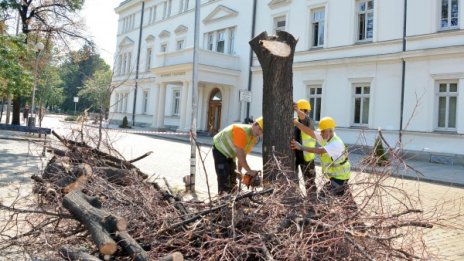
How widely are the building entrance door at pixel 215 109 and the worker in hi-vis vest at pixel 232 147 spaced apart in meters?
21.9

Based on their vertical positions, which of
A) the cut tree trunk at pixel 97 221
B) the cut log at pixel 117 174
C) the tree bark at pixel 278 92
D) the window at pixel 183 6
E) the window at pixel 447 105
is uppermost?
the window at pixel 183 6

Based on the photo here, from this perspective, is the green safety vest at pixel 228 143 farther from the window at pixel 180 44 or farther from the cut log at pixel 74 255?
the window at pixel 180 44

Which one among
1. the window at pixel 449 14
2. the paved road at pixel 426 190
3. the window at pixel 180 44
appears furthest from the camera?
the window at pixel 180 44

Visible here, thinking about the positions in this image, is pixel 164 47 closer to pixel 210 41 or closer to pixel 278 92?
pixel 210 41

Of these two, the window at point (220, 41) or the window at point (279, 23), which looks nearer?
the window at point (279, 23)

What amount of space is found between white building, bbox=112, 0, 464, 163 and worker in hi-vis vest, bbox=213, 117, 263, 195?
5.64 metres

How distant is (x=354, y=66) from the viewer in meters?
19.8

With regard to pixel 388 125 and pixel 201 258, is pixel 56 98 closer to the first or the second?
pixel 388 125

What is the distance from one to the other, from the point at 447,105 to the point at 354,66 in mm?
4688

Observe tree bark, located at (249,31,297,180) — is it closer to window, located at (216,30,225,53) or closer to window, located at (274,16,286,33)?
window, located at (274,16,286,33)

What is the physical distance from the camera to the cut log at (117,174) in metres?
4.88

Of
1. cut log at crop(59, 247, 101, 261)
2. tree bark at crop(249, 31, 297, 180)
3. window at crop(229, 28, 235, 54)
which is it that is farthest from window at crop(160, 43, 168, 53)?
cut log at crop(59, 247, 101, 261)

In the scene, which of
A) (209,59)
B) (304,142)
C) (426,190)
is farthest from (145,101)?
(304,142)

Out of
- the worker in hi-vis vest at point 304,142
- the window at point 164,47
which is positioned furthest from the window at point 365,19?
the window at point 164,47
